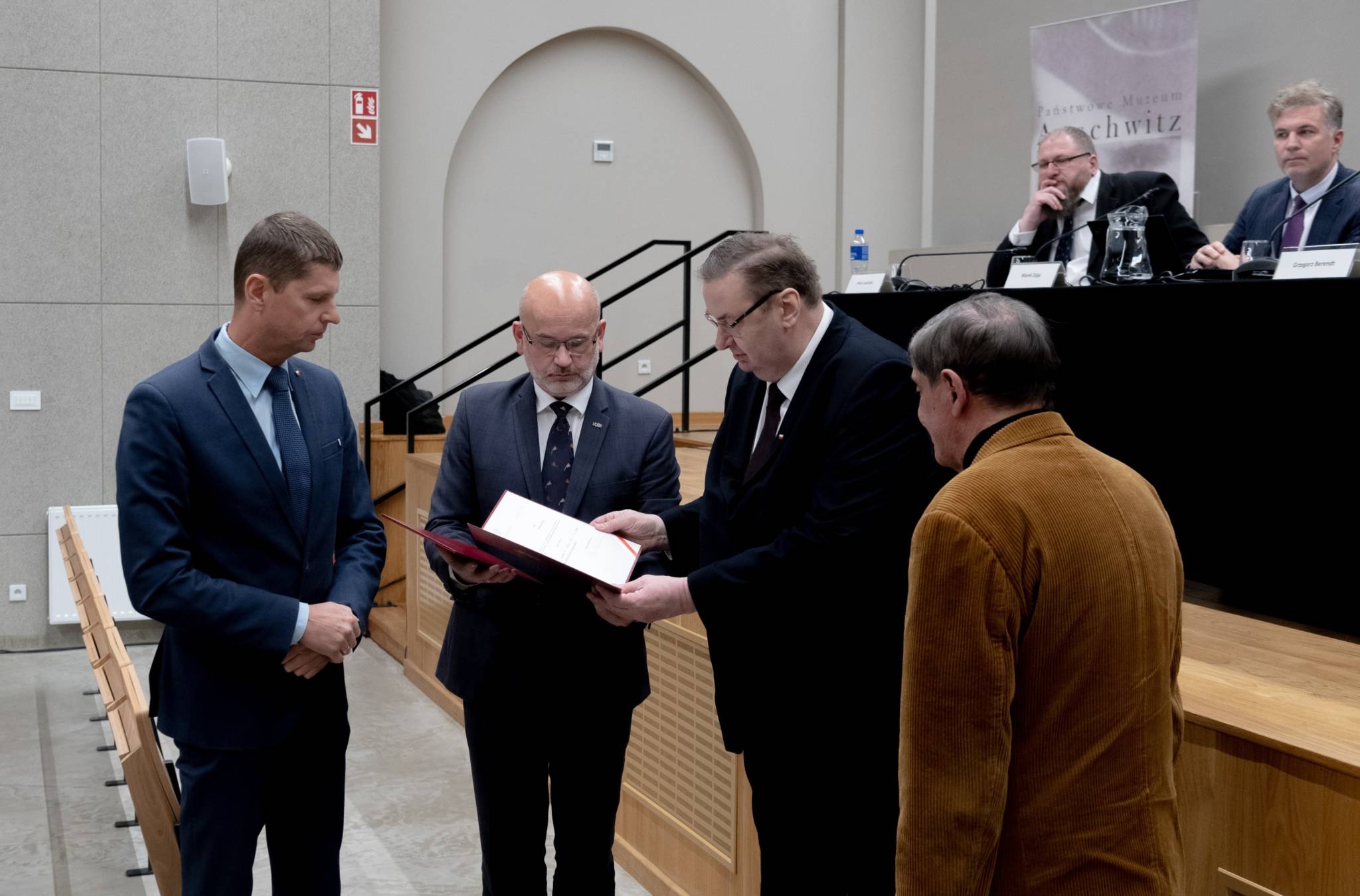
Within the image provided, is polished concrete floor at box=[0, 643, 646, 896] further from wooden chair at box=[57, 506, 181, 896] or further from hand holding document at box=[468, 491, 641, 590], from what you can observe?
hand holding document at box=[468, 491, 641, 590]

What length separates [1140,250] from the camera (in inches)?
124

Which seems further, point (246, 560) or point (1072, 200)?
point (1072, 200)

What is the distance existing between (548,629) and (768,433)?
0.61 m

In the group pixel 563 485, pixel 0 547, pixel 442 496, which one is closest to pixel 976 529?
pixel 563 485

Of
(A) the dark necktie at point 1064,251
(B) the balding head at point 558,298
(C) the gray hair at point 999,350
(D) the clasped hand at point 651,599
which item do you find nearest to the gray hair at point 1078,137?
(A) the dark necktie at point 1064,251

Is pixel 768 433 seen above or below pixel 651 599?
above

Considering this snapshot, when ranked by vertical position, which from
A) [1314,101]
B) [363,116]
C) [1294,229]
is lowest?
[1294,229]

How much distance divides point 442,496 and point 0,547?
15.5ft

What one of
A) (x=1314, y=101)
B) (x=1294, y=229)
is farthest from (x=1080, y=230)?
(x=1314, y=101)

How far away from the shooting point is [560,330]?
7.82 ft

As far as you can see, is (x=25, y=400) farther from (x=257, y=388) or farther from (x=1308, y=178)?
(x=1308, y=178)

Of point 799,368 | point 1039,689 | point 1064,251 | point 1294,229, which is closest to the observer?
point 1039,689

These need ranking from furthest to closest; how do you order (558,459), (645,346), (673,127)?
(673,127)
(645,346)
(558,459)

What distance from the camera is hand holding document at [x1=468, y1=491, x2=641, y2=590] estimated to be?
2.18 metres
